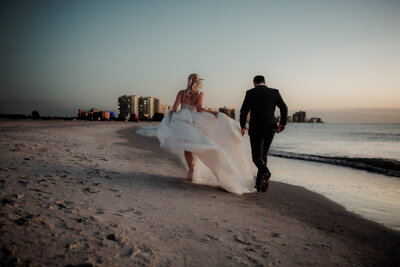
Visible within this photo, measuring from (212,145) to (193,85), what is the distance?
1468 mm

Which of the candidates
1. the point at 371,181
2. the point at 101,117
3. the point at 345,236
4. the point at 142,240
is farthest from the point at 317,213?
the point at 101,117

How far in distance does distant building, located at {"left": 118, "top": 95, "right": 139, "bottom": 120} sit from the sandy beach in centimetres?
18540

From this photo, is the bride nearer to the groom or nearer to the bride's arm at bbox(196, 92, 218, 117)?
the bride's arm at bbox(196, 92, 218, 117)

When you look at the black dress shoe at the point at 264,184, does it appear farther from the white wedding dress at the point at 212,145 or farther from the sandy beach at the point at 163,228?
the sandy beach at the point at 163,228

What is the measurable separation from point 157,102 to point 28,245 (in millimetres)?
193173

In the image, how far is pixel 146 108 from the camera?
184 meters

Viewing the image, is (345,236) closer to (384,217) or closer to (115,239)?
(384,217)

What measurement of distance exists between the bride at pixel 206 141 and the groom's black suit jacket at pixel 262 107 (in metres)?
0.41

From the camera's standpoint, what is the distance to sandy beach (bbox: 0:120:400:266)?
2.19m

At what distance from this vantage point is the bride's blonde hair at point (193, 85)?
212 inches

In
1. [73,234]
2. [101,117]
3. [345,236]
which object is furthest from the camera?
[101,117]

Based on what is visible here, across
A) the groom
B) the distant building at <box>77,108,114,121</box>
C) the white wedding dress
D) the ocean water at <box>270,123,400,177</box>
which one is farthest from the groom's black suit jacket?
the distant building at <box>77,108,114,121</box>

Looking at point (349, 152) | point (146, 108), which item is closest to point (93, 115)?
point (146, 108)

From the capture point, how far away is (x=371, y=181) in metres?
8.29
